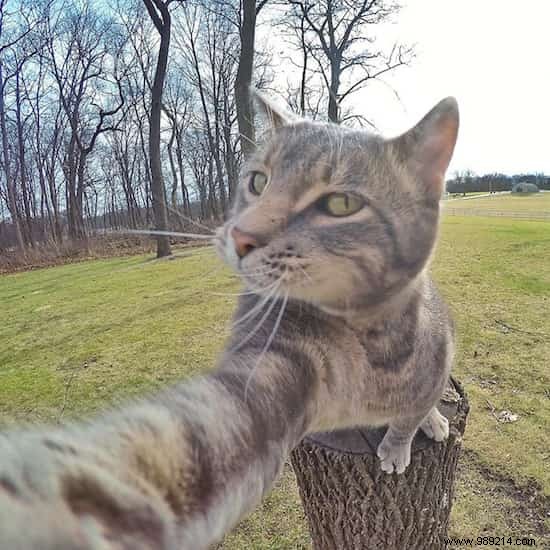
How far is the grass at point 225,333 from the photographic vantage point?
2197 millimetres

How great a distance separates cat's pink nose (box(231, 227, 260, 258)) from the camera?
875 mm

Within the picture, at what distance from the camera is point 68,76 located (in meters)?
14.5

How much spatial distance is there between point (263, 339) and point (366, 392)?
0.27 m

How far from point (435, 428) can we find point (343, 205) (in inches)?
35.6

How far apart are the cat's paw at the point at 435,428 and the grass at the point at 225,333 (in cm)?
64

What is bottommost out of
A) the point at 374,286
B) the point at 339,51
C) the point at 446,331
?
the point at 446,331

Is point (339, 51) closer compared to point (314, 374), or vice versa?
point (314, 374)

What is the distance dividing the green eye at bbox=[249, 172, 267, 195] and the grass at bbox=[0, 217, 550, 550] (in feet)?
0.72

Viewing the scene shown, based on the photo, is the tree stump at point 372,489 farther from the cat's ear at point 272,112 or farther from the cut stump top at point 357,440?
the cat's ear at point 272,112

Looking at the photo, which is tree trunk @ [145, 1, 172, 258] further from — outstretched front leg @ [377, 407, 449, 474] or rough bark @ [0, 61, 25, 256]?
outstretched front leg @ [377, 407, 449, 474]

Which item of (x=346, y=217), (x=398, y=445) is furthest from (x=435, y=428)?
(x=346, y=217)

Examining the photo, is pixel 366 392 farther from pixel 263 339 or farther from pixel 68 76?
pixel 68 76

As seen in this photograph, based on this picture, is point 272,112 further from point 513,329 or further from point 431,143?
point 513,329

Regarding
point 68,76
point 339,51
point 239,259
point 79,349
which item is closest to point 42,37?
point 68,76
